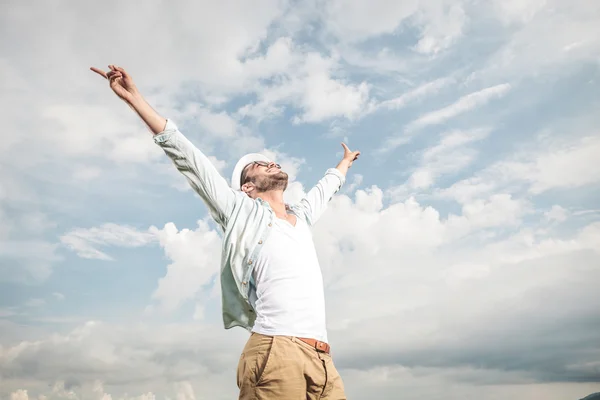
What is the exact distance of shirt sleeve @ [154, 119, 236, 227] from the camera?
4664 mm

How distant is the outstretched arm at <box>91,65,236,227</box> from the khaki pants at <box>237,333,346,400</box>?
1.36 metres

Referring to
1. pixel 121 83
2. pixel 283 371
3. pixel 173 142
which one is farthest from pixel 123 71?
pixel 283 371

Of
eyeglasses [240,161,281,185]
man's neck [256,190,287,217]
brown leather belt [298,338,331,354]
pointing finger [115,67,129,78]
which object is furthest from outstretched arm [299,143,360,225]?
pointing finger [115,67,129,78]

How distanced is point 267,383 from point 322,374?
50 cm

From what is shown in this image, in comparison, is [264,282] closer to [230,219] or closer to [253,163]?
[230,219]

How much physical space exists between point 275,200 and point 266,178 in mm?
264

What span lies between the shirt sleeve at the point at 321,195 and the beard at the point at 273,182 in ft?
1.27

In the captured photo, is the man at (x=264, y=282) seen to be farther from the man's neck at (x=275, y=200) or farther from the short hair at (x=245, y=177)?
the short hair at (x=245, y=177)

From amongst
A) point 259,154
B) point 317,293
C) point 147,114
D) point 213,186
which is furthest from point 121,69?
point 317,293

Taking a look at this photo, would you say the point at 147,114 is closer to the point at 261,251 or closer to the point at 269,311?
the point at 261,251

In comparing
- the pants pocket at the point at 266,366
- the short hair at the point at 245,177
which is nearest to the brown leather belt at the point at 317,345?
the pants pocket at the point at 266,366

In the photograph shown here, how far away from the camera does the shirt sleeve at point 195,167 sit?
4.66m

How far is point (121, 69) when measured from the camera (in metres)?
4.70

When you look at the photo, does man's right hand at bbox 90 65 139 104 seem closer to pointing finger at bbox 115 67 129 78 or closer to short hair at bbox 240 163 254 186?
pointing finger at bbox 115 67 129 78
